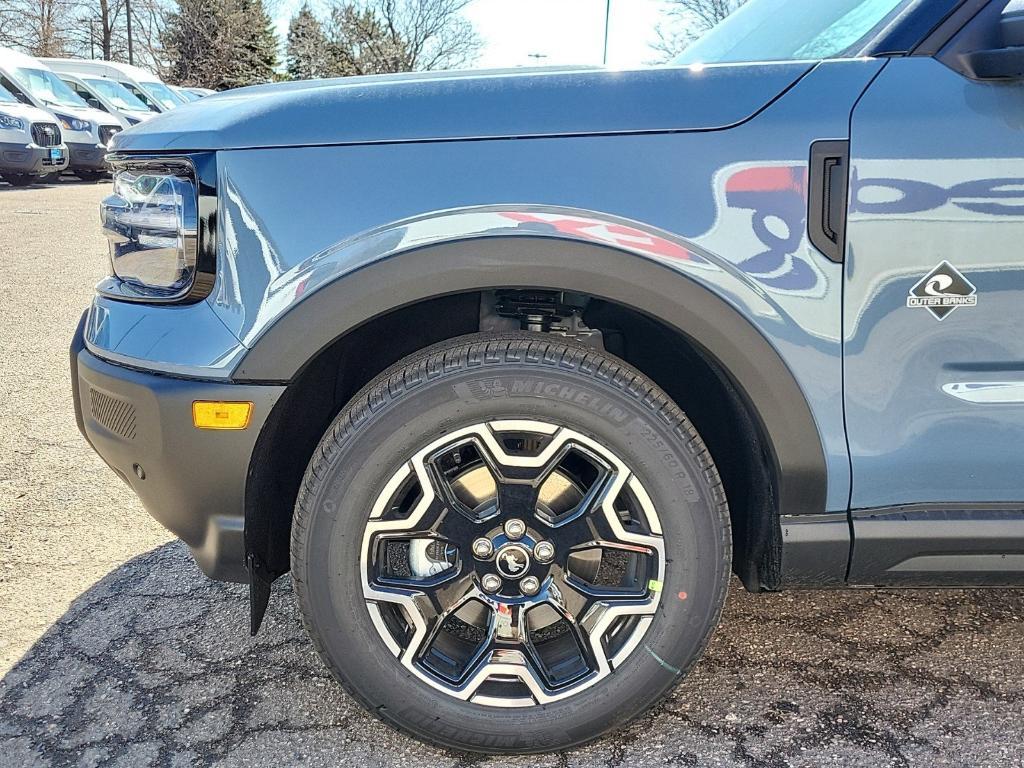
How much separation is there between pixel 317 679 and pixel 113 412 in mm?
798

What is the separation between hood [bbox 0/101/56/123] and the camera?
12.2 metres

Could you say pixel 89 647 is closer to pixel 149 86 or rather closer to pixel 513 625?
pixel 513 625

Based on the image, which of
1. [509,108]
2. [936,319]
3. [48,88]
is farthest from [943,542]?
[48,88]

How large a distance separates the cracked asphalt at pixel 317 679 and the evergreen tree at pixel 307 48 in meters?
44.5

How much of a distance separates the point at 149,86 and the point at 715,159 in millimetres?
21949

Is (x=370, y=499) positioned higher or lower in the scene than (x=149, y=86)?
lower

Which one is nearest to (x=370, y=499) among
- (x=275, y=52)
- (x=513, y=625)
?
(x=513, y=625)

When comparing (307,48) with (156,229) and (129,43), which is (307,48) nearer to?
(129,43)

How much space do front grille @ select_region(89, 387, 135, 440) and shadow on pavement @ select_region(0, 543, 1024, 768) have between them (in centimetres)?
67

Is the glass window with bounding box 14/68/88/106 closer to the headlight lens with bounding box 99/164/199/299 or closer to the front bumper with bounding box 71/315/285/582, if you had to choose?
the headlight lens with bounding box 99/164/199/299

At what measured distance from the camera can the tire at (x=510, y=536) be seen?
164 cm

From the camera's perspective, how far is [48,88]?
1529 cm

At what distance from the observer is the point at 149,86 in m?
20.3

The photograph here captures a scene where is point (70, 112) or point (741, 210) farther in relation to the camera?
point (70, 112)
